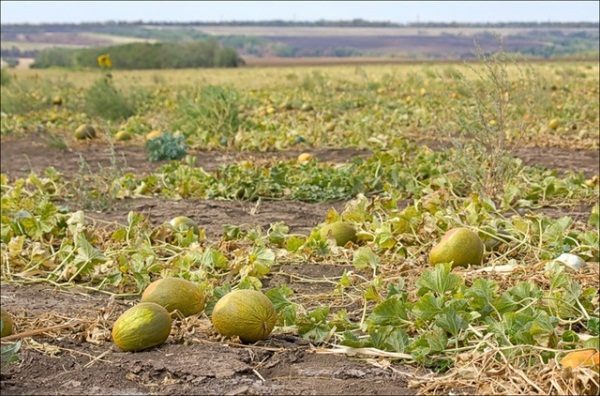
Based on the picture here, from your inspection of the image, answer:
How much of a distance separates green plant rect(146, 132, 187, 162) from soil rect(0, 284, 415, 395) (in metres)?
6.82

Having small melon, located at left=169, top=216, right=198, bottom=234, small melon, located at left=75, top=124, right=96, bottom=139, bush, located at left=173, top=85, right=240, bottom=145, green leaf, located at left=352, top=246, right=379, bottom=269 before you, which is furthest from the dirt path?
green leaf, located at left=352, top=246, right=379, bottom=269

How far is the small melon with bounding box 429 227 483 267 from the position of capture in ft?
15.9

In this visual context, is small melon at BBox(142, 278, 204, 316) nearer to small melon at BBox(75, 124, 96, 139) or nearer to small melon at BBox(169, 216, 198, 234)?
small melon at BBox(169, 216, 198, 234)

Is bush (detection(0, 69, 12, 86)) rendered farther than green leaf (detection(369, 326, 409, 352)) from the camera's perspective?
Yes

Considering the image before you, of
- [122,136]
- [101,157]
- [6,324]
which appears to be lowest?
[122,136]

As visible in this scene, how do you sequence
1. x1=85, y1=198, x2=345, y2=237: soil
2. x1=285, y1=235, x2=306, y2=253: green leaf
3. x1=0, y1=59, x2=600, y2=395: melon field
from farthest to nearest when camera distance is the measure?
x1=85, y1=198, x2=345, y2=237: soil < x1=285, y1=235, x2=306, y2=253: green leaf < x1=0, y1=59, x2=600, y2=395: melon field

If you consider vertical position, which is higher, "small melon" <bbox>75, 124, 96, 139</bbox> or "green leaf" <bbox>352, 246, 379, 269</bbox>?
"green leaf" <bbox>352, 246, 379, 269</bbox>

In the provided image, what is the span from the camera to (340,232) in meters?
5.53

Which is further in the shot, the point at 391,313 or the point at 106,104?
the point at 106,104

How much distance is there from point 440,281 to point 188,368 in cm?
102

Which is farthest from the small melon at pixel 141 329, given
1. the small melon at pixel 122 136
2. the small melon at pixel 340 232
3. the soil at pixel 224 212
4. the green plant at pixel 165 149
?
the small melon at pixel 122 136

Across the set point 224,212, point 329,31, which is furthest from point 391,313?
point 329,31

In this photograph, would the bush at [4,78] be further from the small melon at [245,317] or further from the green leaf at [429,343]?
the green leaf at [429,343]

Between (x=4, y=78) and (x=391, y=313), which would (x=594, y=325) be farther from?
(x=4, y=78)
